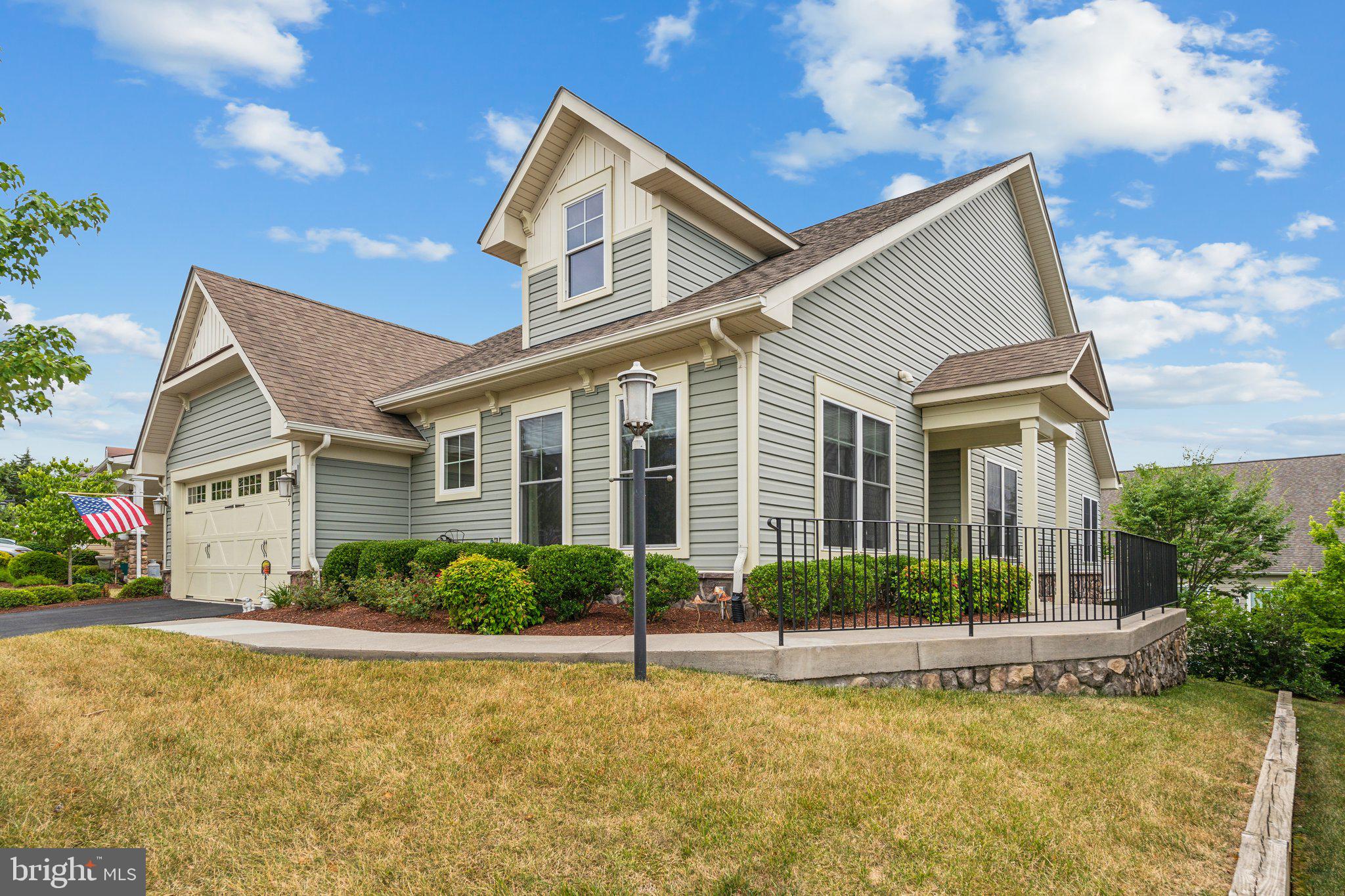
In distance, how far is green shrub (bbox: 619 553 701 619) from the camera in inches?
326

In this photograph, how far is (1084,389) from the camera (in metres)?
10.6

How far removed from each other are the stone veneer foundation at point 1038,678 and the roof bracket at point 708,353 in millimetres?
4073

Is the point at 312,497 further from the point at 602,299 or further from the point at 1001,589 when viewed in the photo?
the point at 1001,589

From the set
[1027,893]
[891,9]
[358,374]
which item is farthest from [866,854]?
[358,374]

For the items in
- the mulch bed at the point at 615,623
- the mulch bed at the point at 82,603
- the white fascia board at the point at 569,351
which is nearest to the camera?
the mulch bed at the point at 615,623

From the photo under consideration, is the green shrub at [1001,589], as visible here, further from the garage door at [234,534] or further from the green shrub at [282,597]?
the garage door at [234,534]

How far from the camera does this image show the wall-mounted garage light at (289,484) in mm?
12750

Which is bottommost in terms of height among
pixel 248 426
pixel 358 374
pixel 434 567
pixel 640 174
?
pixel 434 567

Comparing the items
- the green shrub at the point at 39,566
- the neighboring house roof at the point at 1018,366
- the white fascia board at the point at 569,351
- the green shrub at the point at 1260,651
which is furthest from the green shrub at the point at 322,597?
the green shrub at the point at 39,566

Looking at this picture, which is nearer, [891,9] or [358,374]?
[891,9]

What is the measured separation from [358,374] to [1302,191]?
60.7 feet

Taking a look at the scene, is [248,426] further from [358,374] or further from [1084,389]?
[1084,389]

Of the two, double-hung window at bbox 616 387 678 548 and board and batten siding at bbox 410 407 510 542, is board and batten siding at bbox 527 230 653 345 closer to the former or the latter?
board and batten siding at bbox 410 407 510 542

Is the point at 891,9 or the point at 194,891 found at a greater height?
the point at 891,9
